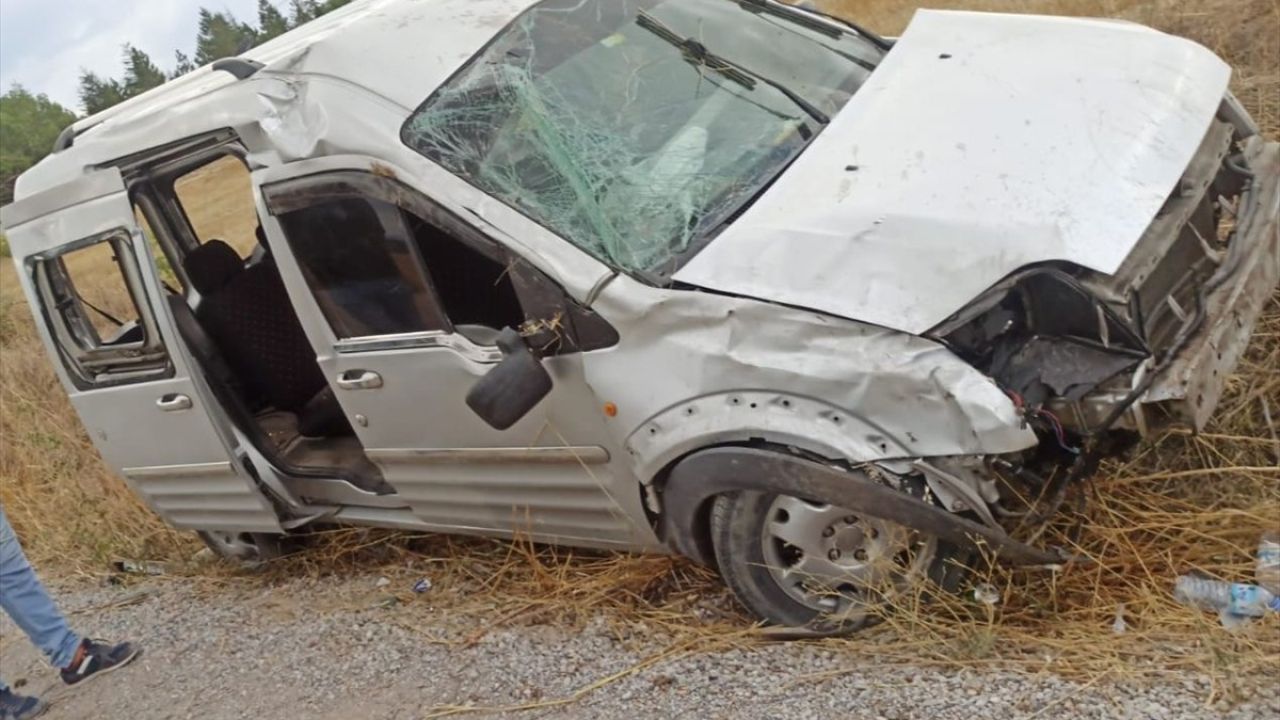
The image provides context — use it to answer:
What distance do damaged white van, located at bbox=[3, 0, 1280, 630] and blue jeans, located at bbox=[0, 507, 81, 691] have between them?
27.5 inches

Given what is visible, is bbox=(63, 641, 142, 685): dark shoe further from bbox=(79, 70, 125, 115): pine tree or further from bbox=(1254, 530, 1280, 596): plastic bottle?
bbox=(79, 70, 125, 115): pine tree

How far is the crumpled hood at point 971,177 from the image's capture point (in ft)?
10.5

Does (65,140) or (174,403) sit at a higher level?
(65,140)

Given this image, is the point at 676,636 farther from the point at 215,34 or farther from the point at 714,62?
the point at 215,34

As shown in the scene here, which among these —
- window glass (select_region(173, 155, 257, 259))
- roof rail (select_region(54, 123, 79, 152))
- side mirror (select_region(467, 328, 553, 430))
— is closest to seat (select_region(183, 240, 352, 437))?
window glass (select_region(173, 155, 257, 259))

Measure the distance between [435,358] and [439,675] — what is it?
109 centimetres

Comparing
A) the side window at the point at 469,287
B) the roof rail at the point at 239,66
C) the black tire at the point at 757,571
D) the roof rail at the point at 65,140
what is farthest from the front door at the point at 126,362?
the black tire at the point at 757,571

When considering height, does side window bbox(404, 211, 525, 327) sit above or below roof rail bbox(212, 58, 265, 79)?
below

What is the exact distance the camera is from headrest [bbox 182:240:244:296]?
5.35 meters

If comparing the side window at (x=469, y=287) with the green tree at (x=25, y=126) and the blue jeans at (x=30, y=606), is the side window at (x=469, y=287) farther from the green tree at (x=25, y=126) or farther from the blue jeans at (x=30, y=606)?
the green tree at (x=25, y=126)

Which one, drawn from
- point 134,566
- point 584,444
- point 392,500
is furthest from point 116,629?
point 584,444

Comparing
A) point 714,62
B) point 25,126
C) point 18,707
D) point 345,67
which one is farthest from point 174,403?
point 25,126

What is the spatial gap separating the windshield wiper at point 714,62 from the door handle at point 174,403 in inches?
91.6

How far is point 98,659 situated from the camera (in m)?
4.98
